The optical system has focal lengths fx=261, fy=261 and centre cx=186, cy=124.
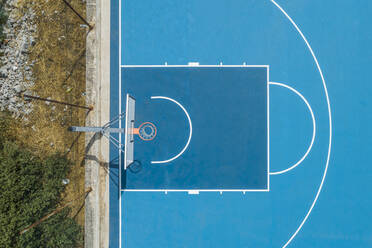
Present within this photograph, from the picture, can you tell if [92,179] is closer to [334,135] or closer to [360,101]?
[334,135]

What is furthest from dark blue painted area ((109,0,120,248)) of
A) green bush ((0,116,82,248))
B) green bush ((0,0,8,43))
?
green bush ((0,0,8,43))

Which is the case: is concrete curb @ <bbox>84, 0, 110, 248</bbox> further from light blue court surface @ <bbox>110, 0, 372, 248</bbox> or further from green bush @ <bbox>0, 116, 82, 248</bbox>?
green bush @ <bbox>0, 116, 82, 248</bbox>

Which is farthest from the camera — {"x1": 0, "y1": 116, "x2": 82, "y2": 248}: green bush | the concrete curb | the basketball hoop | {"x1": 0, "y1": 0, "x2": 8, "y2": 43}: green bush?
the basketball hoop

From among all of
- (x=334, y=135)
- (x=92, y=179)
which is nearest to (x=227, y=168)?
(x=334, y=135)

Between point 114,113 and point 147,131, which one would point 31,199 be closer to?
point 114,113

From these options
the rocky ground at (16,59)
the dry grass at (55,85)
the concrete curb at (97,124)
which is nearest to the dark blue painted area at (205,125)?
the concrete curb at (97,124)

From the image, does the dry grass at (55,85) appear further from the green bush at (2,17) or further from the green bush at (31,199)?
the green bush at (2,17)

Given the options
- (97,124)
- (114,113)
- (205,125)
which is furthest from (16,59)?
(205,125)
